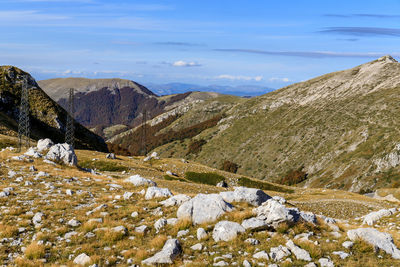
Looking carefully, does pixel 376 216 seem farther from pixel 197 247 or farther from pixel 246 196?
pixel 197 247

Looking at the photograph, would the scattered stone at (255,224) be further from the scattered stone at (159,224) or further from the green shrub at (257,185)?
the green shrub at (257,185)

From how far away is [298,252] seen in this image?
448 inches

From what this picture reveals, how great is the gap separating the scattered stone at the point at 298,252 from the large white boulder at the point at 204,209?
3.91 meters

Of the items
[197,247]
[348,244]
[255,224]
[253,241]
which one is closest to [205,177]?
[255,224]

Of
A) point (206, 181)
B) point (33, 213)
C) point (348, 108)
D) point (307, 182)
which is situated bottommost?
point (307, 182)

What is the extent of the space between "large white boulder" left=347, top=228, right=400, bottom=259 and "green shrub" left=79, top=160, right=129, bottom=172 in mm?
45003

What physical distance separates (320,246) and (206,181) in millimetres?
51783

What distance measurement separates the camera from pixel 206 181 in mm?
63281

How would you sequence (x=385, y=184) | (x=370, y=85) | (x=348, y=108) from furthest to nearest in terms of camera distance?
(x=370, y=85), (x=348, y=108), (x=385, y=184)

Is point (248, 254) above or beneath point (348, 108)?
beneath

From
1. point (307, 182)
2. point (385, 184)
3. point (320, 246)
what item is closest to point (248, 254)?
point (320, 246)

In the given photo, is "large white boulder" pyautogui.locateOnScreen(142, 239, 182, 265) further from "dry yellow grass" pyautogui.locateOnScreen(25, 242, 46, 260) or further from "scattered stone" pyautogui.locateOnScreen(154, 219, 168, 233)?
"dry yellow grass" pyautogui.locateOnScreen(25, 242, 46, 260)

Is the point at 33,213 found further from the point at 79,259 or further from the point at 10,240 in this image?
the point at 79,259

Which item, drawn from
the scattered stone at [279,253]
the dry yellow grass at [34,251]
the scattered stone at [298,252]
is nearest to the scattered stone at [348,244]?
the scattered stone at [298,252]
